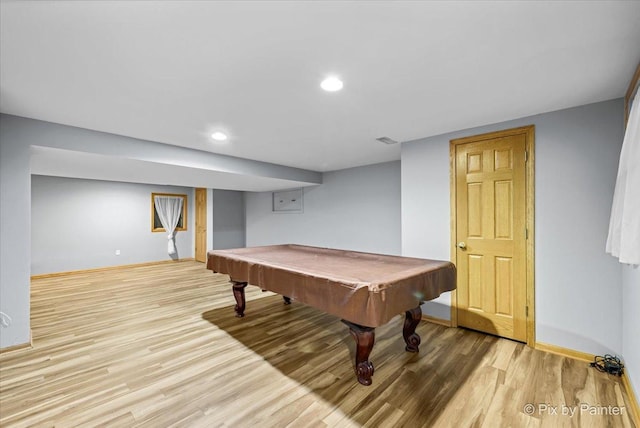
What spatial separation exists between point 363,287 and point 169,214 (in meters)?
7.15

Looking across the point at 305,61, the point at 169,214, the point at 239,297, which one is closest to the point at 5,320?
the point at 239,297

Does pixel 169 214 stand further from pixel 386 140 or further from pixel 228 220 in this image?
pixel 386 140

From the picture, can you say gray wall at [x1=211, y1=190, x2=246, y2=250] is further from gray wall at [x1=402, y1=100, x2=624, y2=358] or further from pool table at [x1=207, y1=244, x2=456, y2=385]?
gray wall at [x1=402, y1=100, x2=624, y2=358]

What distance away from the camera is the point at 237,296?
3.54m

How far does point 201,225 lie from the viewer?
7645 millimetres

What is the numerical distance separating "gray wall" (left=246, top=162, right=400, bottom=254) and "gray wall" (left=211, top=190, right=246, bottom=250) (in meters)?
1.60

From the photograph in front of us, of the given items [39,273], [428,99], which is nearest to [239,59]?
[428,99]

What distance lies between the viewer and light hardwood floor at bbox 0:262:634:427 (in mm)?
1760

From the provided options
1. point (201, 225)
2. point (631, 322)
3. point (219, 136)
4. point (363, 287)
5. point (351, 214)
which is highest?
point (219, 136)

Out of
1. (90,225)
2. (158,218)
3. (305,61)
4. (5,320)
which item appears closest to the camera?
(305,61)

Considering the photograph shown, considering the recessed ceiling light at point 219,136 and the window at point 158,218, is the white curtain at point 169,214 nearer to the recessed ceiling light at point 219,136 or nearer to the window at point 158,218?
the window at point 158,218

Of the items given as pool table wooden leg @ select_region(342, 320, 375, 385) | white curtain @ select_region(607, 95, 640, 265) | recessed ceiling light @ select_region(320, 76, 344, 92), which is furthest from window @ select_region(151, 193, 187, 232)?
white curtain @ select_region(607, 95, 640, 265)

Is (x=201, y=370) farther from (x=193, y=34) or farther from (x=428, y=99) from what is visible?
(x=428, y=99)

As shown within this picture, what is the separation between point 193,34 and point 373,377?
8.67ft
